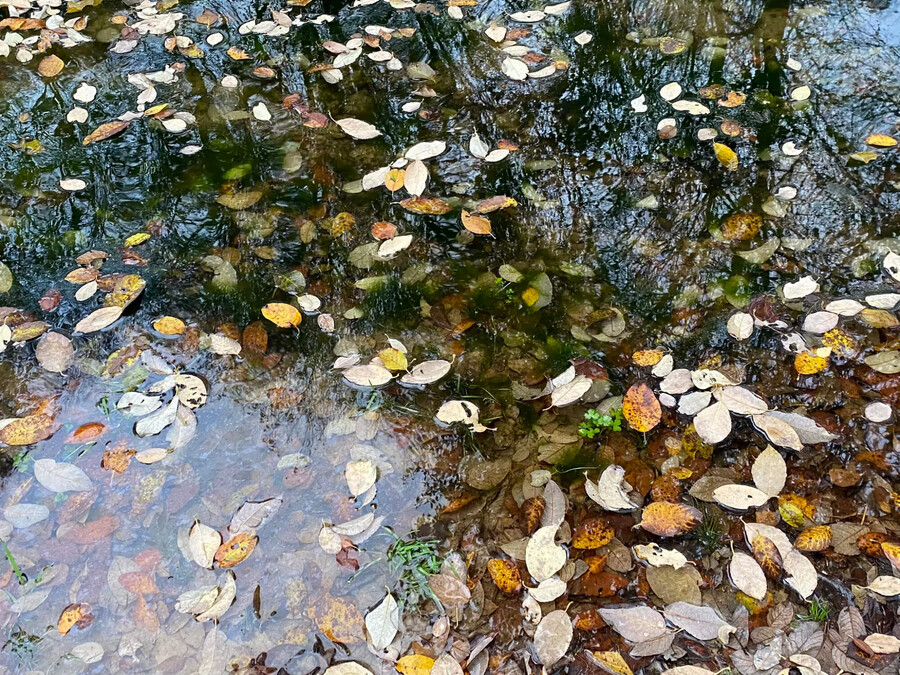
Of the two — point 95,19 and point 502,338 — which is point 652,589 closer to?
point 502,338

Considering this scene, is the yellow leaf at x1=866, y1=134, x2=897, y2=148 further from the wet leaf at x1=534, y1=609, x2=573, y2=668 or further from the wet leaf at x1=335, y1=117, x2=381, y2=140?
the wet leaf at x1=534, y1=609, x2=573, y2=668

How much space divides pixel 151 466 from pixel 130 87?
275 centimetres

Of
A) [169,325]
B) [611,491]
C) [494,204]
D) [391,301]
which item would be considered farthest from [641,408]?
[169,325]

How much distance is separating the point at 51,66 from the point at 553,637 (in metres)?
4.51

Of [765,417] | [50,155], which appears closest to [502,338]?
[765,417]

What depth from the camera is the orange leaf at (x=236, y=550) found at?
1.89 metres

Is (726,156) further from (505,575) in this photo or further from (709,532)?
(505,575)

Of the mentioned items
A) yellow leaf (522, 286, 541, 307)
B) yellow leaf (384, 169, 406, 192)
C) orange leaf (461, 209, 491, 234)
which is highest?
yellow leaf (384, 169, 406, 192)

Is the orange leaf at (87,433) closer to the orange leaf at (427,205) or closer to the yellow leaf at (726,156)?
the orange leaf at (427,205)

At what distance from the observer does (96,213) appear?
9.73 ft

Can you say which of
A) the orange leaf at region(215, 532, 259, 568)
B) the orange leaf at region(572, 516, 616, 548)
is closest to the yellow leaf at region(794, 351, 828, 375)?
the orange leaf at region(572, 516, 616, 548)

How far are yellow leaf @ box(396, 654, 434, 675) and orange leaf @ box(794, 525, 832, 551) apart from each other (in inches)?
47.2

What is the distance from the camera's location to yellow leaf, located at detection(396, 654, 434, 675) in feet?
5.55

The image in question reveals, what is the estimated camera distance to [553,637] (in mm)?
1725
